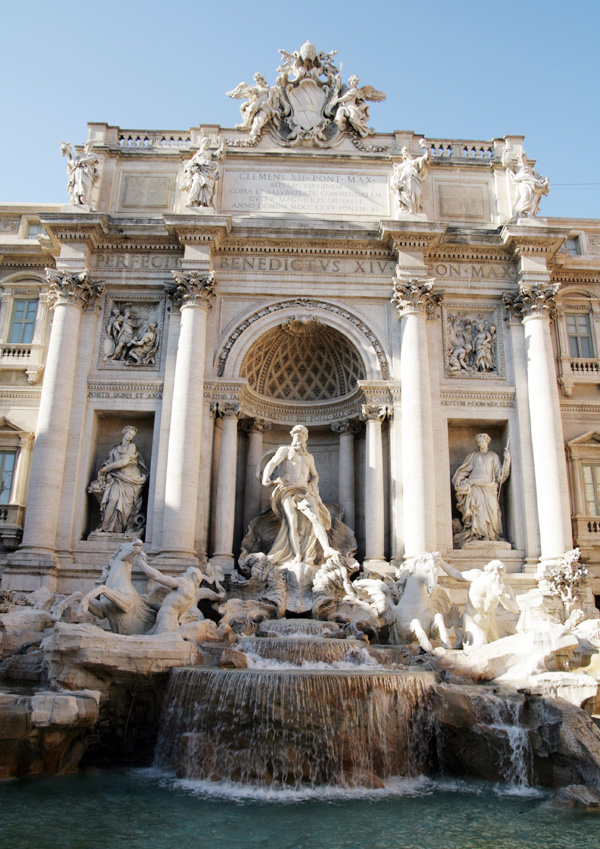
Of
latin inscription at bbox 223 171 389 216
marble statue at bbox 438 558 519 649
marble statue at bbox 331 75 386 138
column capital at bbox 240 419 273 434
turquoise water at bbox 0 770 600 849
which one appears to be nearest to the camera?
turquoise water at bbox 0 770 600 849

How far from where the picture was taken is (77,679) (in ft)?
38.8

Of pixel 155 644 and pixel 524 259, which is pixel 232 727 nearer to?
pixel 155 644

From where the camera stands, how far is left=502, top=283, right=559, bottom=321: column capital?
19.4 m

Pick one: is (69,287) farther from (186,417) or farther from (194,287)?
(186,417)

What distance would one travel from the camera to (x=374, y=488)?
18.5 meters

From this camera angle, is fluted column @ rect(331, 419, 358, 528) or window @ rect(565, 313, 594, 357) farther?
window @ rect(565, 313, 594, 357)

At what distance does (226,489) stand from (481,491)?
21.3 feet

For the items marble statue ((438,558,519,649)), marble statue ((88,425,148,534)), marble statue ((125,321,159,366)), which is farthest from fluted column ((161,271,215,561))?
marble statue ((438,558,519,649))

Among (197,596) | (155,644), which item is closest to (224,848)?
(155,644)

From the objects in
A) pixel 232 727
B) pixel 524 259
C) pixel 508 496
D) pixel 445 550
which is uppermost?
pixel 524 259

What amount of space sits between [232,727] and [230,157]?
16.2 m

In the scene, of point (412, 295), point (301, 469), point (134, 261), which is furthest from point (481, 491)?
point (134, 261)

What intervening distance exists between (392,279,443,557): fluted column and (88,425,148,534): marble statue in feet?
22.2

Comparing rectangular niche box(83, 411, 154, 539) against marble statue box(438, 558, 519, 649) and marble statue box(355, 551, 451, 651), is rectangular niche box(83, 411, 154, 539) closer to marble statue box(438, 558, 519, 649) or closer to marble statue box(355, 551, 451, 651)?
marble statue box(355, 551, 451, 651)
